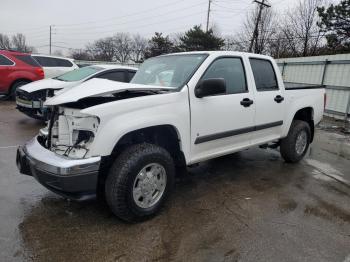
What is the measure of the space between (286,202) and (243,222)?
2.86ft

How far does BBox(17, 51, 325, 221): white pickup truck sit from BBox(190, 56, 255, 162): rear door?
1 cm

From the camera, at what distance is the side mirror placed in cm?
349

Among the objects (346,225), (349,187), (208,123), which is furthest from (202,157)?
(349,187)

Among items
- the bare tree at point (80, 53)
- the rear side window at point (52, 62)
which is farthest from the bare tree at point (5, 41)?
the rear side window at point (52, 62)

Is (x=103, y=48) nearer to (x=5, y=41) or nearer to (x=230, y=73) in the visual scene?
(x=5, y=41)

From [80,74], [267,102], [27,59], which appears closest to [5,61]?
[27,59]

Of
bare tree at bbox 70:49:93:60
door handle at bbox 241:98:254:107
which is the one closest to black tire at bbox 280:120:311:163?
door handle at bbox 241:98:254:107

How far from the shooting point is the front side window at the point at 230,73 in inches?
158

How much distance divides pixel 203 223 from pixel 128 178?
987 mm

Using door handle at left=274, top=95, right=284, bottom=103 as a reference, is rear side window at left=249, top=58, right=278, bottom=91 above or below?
above

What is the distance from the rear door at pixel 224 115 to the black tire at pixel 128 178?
0.65 m

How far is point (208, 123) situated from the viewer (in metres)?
3.77

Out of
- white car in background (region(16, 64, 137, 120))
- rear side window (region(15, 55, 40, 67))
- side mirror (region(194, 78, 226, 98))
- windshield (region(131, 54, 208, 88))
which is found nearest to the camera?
side mirror (region(194, 78, 226, 98))

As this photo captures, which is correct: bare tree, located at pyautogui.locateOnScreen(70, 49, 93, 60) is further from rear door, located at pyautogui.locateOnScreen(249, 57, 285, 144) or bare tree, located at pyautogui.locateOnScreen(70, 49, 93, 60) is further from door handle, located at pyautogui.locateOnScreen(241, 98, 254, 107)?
door handle, located at pyautogui.locateOnScreen(241, 98, 254, 107)
